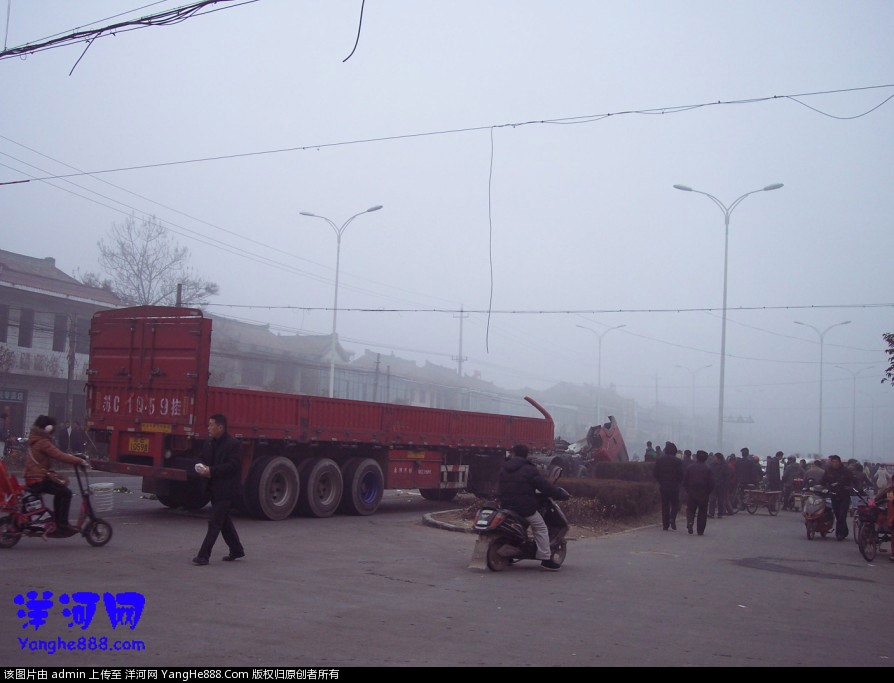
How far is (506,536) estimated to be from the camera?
1051 centimetres

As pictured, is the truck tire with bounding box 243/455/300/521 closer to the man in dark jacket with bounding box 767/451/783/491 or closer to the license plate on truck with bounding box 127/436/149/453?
the license plate on truck with bounding box 127/436/149/453

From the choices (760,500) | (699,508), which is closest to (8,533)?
(699,508)

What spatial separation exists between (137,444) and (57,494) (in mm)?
3708

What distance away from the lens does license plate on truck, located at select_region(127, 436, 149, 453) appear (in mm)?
14090

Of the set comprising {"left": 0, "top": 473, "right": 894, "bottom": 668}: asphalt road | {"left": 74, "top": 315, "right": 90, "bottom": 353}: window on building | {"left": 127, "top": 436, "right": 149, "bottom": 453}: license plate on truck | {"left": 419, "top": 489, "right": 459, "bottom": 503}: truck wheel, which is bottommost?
{"left": 419, "top": 489, "right": 459, "bottom": 503}: truck wheel

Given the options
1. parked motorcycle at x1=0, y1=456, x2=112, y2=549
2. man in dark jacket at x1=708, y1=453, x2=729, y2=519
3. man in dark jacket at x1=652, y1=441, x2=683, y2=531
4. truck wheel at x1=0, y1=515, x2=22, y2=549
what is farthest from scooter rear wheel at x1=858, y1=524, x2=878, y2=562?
truck wheel at x1=0, y1=515, x2=22, y2=549

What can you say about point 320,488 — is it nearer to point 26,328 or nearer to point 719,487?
point 719,487

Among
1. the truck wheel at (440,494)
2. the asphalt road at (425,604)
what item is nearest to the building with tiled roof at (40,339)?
the truck wheel at (440,494)

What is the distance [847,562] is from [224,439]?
9.96m

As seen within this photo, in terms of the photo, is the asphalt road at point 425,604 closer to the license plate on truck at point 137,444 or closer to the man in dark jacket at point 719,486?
the license plate on truck at point 137,444

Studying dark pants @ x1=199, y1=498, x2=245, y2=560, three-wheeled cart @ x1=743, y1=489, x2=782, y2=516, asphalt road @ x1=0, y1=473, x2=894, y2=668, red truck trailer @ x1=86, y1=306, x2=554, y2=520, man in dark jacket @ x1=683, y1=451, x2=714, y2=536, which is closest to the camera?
asphalt road @ x1=0, y1=473, x2=894, y2=668

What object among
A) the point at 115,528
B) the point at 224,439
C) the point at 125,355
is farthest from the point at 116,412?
the point at 224,439

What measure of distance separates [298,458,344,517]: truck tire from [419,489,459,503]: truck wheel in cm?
488
